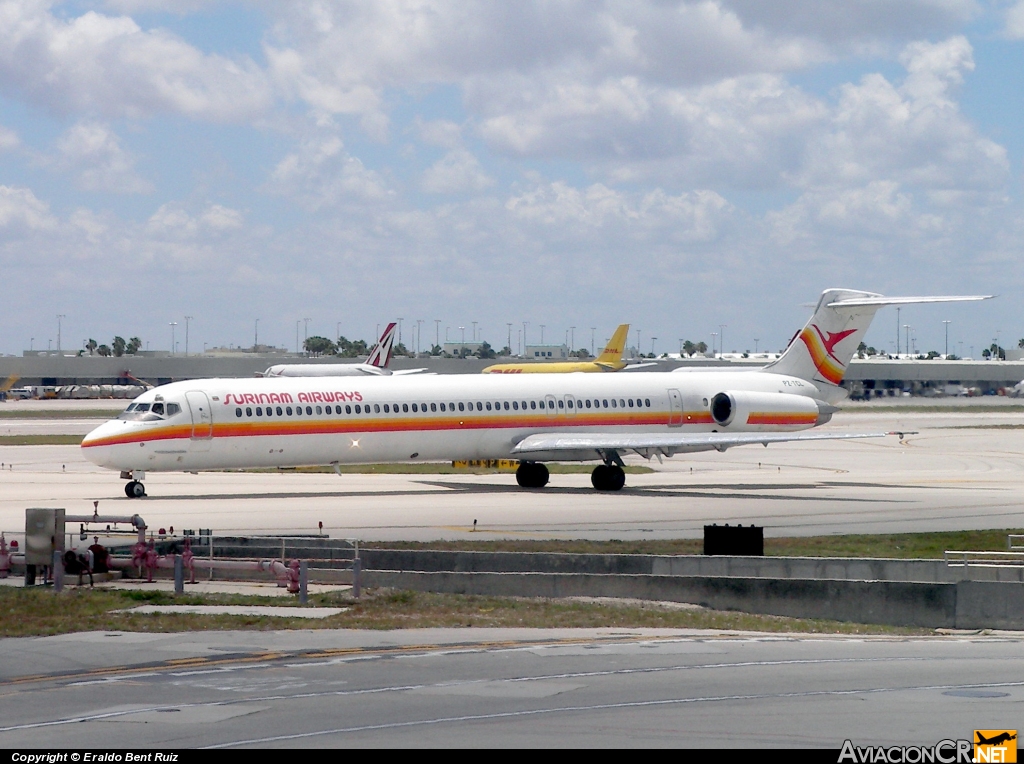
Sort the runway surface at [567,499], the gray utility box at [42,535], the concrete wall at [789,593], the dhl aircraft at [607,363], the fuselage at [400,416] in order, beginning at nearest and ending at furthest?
the concrete wall at [789,593] → the gray utility box at [42,535] → the runway surface at [567,499] → the fuselage at [400,416] → the dhl aircraft at [607,363]

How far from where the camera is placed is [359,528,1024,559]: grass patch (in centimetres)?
2731

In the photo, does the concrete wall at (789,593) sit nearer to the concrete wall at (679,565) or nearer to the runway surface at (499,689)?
the concrete wall at (679,565)

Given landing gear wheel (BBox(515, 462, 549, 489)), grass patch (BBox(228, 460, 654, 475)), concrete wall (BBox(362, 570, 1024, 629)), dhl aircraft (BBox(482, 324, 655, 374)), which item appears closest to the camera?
concrete wall (BBox(362, 570, 1024, 629))

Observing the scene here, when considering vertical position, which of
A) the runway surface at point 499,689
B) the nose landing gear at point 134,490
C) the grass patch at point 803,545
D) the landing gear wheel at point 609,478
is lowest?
the runway surface at point 499,689

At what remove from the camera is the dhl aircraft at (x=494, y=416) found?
126 feet

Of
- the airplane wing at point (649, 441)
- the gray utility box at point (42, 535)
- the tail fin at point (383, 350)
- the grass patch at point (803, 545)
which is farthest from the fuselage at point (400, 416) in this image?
the tail fin at point (383, 350)

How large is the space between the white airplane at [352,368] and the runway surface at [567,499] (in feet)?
113

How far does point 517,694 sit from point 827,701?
311 centimetres

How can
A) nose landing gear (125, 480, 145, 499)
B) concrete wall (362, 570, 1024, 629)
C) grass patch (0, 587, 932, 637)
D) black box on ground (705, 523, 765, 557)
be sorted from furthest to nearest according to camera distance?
1. nose landing gear (125, 480, 145, 499)
2. black box on ground (705, 523, 765, 557)
3. concrete wall (362, 570, 1024, 629)
4. grass patch (0, 587, 932, 637)

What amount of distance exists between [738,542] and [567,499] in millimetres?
13840

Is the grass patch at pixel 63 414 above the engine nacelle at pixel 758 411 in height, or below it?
above

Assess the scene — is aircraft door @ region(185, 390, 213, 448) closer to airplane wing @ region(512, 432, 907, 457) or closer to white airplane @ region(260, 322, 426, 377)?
airplane wing @ region(512, 432, 907, 457)

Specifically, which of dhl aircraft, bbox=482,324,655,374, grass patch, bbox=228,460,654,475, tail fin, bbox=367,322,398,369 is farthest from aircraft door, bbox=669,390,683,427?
tail fin, bbox=367,322,398,369

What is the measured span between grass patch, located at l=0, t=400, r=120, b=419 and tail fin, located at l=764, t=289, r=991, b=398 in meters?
53.8
